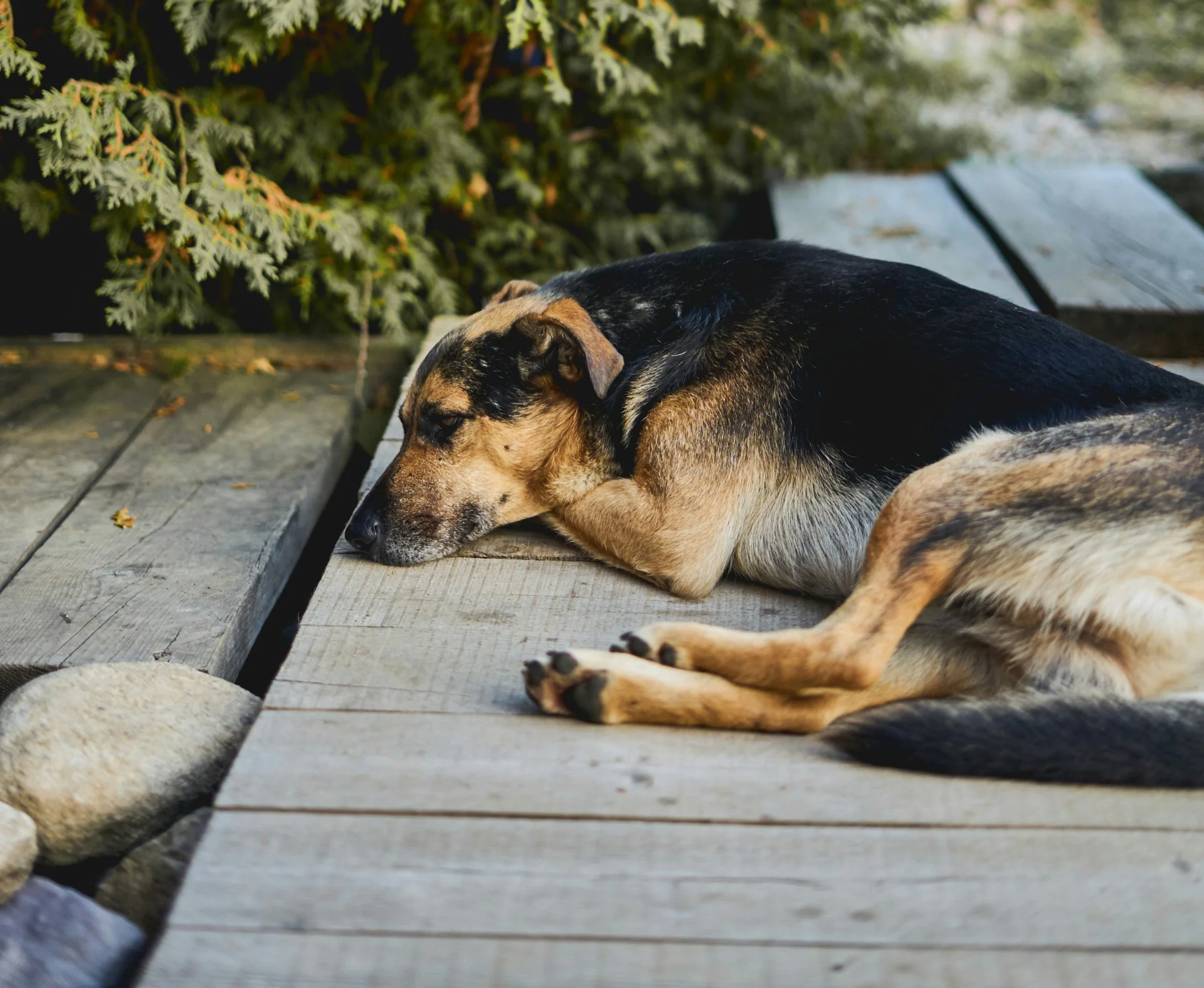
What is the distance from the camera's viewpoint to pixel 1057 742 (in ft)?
7.23

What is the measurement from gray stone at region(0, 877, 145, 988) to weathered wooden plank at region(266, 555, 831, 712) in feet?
1.77

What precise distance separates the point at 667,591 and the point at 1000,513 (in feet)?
3.13

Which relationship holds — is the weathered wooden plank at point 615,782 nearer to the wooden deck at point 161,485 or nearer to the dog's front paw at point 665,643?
the dog's front paw at point 665,643

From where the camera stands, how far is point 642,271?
3.59m

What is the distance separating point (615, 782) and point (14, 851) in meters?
1.18

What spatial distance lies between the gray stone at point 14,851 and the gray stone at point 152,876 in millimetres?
185

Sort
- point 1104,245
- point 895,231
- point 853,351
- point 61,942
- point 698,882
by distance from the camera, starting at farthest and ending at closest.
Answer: point 895,231, point 1104,245, point 853,351, point 61,942, point 698,882

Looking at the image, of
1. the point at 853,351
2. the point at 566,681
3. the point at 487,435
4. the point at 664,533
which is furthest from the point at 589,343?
the point at 566,681

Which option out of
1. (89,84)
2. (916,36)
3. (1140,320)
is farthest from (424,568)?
(916,36)

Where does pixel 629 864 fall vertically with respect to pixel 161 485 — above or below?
above

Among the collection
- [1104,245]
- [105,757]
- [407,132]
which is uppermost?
[407,132]

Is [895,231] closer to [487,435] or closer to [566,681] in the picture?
[487,435]

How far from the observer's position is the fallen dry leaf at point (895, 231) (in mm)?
5598

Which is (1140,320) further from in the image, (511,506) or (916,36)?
(916,36)
